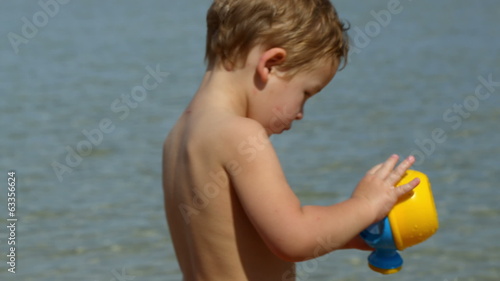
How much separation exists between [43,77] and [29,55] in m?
1.51

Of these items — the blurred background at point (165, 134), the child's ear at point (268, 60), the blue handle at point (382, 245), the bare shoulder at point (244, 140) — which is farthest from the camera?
the blurred background at point (165, 134)

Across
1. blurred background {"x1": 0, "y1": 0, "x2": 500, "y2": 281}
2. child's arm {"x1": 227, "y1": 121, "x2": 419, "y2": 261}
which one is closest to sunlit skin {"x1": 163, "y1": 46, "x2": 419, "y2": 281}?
child's arm {"x1": 227, "y1": 121, "x2": 419, "y2": 261}

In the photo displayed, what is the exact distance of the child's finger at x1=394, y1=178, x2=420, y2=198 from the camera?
98.2 inches

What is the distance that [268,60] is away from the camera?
2.42 metres

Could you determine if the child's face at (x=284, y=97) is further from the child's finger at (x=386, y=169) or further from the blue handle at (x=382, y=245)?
the blue handle at (x=382, y=245)

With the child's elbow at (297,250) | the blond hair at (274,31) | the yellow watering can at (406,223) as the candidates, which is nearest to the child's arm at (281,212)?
the child's elbow at (297,250)

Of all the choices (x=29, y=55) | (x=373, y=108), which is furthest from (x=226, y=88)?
(x=29, y=55)

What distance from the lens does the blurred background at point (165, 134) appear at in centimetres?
513

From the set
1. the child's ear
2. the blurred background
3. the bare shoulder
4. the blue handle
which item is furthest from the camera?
the blurred background

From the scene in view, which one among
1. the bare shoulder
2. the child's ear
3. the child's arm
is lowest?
the child's arm

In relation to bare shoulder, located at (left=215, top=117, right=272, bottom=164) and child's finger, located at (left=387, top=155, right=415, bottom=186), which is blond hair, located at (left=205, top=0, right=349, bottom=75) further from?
child's finger, located at (left=387, top=155, right=415, bottom=186)

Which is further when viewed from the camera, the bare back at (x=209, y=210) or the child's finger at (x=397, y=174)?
the child's finger at (x=397, y=174)

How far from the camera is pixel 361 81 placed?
931cm

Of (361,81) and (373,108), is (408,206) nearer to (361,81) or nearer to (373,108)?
(373,108)
